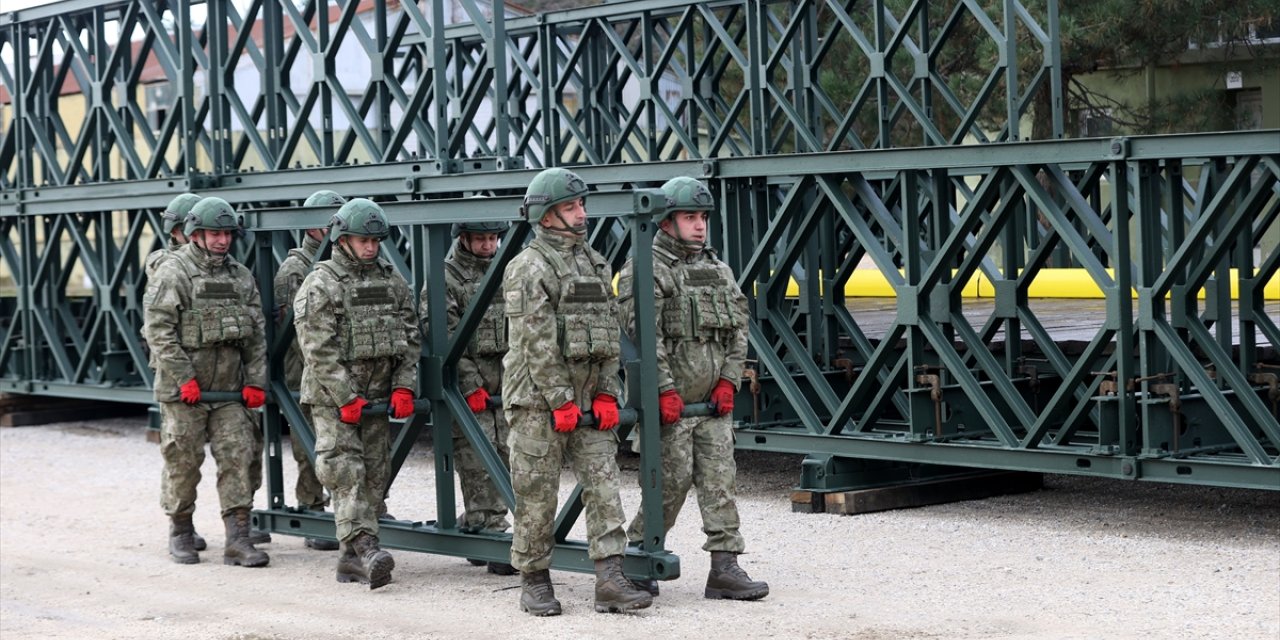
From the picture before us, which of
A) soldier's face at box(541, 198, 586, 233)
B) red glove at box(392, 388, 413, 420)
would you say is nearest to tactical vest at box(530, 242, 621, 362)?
soldier's face at box(541, 198, 586, 233)

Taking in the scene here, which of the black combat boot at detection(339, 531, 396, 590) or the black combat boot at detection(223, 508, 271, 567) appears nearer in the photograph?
the black combat boot at detection(339, 531, 396, 590)

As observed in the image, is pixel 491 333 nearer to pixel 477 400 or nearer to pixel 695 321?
pixel 477 400

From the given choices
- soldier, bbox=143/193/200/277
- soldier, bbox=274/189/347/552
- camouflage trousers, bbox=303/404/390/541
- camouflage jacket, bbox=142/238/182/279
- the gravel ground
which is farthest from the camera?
soldier, bbox=143/193/200/277

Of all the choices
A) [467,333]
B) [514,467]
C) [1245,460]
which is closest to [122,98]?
[467,333]

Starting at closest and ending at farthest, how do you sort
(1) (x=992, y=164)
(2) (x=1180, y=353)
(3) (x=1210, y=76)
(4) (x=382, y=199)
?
1. (2) (x=1180, y=353)
2. (1) (x=992, y=164)
3. (4) (x=382, y=199)
4. (3) (x=1210, y=76)

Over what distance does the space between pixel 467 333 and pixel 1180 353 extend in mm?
3755

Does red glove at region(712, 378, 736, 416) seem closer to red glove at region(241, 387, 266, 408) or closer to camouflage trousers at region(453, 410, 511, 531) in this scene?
camouflage trousers at region(453, 410, 511, 531)

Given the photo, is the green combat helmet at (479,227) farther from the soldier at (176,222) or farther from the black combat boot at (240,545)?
the black combat boot at (240,545)

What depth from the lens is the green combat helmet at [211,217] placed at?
1012 cm

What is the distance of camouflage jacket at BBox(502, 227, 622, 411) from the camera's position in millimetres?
8281

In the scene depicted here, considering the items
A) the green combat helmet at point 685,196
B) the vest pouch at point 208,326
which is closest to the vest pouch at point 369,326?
the vest pouch at point 208,326

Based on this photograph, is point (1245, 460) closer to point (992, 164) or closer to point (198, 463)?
point (992, 164)

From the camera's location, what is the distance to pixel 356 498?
368 inches

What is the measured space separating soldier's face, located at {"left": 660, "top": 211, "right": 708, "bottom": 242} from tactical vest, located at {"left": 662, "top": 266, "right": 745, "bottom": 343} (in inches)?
6.1
